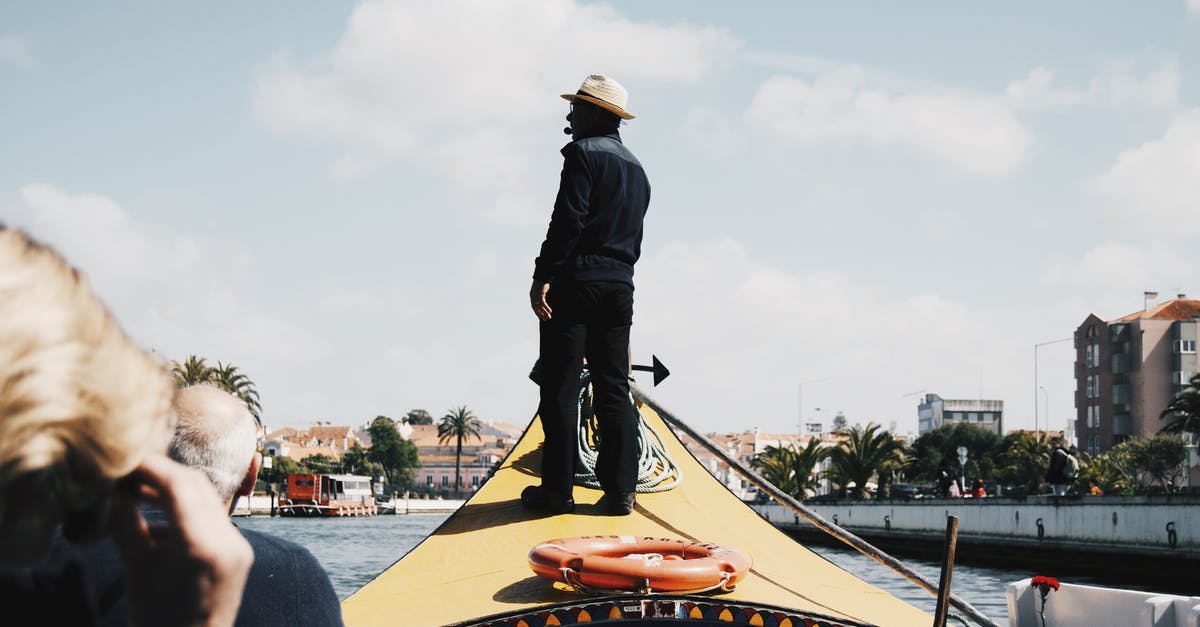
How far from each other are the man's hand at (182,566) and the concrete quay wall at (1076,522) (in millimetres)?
23997

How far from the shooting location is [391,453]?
4459 inches

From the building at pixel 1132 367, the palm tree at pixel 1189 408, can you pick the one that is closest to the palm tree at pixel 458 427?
the building at pixel 1132 367

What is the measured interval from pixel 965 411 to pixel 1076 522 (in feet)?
387

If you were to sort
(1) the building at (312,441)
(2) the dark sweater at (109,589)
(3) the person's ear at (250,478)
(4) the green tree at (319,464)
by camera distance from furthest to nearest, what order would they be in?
(1) the building at (312,441) → (4) the green tree at (319,464) → (3) the person's ear at (250,478) → (2) the dark sweater at (109,589)

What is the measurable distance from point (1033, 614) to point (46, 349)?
207 inches

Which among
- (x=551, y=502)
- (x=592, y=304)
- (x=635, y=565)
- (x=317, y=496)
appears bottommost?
(x=317, y=496)

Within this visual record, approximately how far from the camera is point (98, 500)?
941mm

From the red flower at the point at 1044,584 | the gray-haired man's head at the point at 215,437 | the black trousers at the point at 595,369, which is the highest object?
the black trousers at the point at 595,369

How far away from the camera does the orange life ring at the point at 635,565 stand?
3.20m

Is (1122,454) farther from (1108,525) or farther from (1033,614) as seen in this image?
(1033,614)

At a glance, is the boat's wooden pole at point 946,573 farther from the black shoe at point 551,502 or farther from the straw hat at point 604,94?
the straw hat at point 604,94

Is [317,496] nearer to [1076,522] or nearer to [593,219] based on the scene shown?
[1076,522]

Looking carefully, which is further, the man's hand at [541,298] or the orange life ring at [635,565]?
the man's hand at [541,298]

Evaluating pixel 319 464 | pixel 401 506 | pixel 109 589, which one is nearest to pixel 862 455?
pixel 109 589
